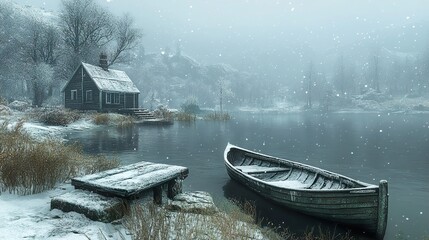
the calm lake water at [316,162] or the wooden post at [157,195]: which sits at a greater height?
the wooden post at [157,195]

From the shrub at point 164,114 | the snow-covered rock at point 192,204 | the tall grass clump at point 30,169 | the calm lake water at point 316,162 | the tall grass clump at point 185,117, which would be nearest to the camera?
the tall grass clump at point 30,169

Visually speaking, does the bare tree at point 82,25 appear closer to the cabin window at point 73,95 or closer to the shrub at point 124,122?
the cabin window at point 73,95

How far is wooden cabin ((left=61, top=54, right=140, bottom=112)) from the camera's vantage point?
34.7 meters

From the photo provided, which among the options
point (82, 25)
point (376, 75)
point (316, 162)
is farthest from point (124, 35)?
point (376, 75)

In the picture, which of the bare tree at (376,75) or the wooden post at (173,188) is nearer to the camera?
the wooden post at (173,188)

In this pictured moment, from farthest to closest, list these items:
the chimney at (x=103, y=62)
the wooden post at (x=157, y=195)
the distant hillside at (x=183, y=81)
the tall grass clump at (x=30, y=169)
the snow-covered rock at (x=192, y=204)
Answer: the distant hillside at (x=183, y=81)
the chimney at (x=103, y=62)
the wooden post at (x=157, y=195)
the snow-covered rock at (x=192, y=204)
the tall grass clump at (x=30, y=169)

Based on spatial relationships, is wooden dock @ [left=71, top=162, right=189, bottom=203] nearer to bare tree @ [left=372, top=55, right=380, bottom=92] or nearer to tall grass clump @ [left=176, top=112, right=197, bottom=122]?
tall grass clump @ [left=176, top=112, right=197, bottom=122]

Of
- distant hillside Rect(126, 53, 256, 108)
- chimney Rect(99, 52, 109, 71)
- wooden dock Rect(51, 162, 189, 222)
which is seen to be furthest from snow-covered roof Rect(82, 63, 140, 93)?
distant hillside Rect(126, 53, 256, 108)

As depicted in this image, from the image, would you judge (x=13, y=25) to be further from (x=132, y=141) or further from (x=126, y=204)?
(x=126, y=204)

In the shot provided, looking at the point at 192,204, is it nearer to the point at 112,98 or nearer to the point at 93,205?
the point at 93,205

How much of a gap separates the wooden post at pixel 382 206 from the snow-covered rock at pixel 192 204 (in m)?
3.31

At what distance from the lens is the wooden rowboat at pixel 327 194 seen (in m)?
6.19

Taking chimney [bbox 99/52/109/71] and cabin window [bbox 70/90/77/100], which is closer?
cabin window [bbox 70/90/77/100]

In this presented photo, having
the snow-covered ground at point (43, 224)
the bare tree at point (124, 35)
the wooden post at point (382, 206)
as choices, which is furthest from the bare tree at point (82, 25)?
the wooden post at point (382, 206)
